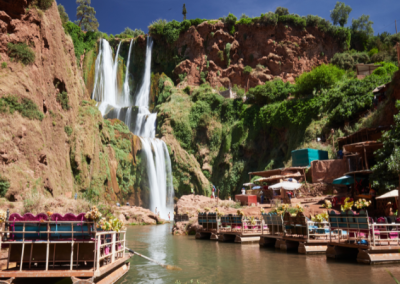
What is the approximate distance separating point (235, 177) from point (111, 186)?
16813 millimetres

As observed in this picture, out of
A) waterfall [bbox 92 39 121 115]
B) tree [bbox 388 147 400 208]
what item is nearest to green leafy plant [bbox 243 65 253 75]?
waterfall [bbox 92 39 121 115]

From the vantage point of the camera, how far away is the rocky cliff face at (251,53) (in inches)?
1992

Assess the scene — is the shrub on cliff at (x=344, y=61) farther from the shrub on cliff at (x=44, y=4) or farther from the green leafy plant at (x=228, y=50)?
the shrub on cliff at (x=44, y=4)

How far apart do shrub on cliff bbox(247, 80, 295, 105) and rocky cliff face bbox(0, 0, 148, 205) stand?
21.0 m

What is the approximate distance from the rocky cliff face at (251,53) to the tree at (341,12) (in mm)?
9827

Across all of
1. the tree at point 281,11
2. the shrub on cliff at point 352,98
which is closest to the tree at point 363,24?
the tree at point 281,11

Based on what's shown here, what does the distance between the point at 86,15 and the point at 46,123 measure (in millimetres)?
44460

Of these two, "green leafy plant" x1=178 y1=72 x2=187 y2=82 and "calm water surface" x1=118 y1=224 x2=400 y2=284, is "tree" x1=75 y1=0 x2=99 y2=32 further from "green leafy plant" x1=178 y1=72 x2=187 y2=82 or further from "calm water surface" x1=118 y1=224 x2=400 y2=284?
"calm water surface" x1=118 y1=224 x2=400 y2=284

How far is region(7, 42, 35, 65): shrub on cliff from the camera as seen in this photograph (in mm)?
22297

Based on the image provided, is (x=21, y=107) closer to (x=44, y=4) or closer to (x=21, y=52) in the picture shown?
(x=21, y=52)

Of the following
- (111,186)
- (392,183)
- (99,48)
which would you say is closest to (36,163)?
(111,186)

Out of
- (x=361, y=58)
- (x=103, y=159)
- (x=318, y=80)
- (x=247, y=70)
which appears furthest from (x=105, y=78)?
(x=361, y=58)

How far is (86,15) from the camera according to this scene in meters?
61.0

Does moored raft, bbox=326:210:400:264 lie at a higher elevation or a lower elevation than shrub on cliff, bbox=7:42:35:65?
lower
